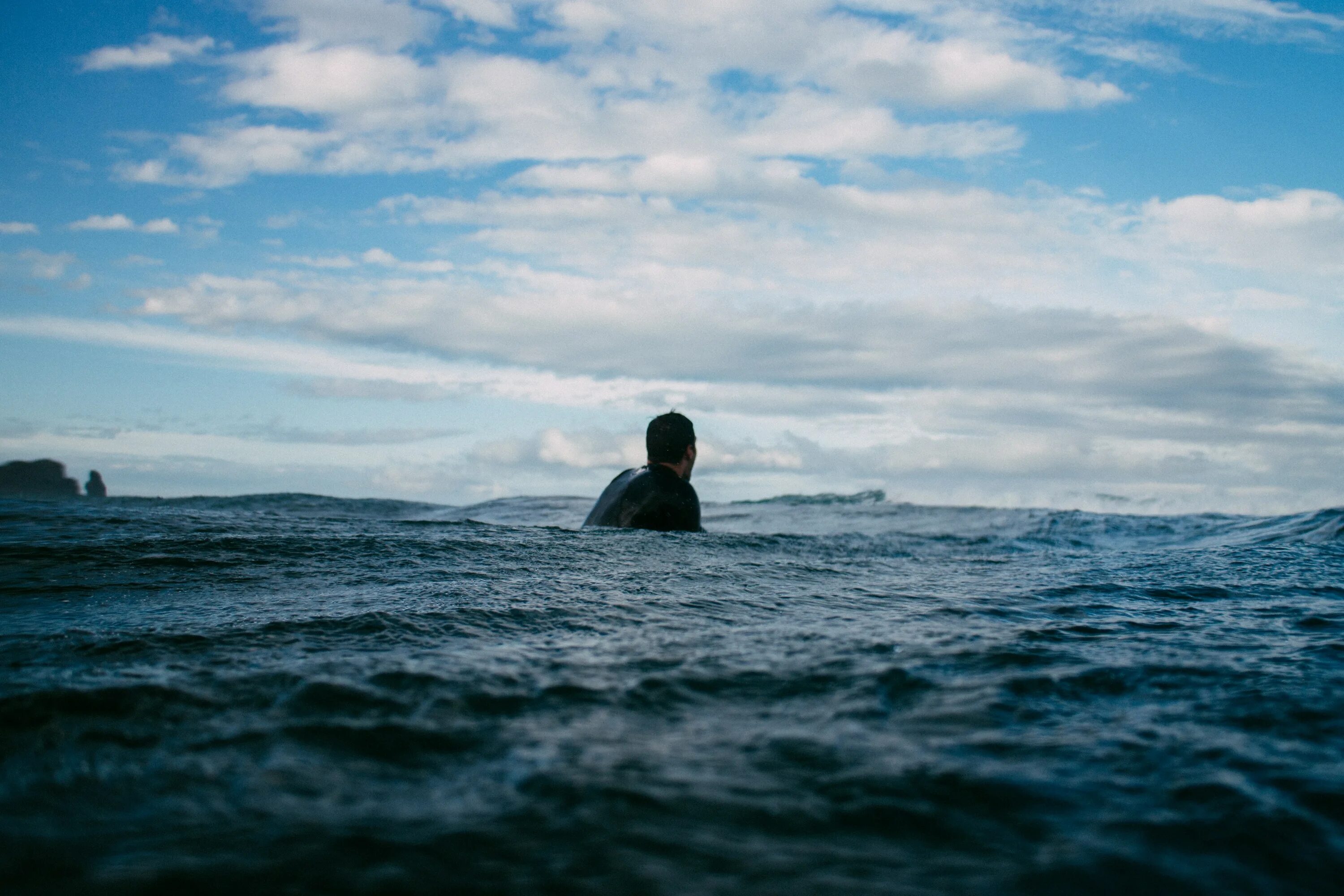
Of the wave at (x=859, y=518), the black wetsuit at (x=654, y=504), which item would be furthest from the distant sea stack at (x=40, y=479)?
the black wetsuit at (x=654, y=504)

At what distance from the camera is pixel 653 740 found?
217 cm

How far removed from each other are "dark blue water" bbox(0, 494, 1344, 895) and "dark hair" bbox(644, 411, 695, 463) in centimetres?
388

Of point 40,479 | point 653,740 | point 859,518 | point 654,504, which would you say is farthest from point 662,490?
point 40,479

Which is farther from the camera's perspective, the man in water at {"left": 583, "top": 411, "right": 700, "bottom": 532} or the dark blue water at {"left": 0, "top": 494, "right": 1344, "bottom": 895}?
the man in water at {"left": 583, "top": 411, "right": 700, "bottom": 532}

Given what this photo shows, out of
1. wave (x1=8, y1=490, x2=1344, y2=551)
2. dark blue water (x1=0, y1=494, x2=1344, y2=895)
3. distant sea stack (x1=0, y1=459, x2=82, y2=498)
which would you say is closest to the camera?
dark blue water (x1=0, y1=494, x2=1344, y2=895)

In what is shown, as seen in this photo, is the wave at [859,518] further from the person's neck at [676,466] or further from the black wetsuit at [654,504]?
the person's neck at [676,466]

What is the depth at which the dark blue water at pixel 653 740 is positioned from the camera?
160cm

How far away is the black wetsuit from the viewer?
27.6ft

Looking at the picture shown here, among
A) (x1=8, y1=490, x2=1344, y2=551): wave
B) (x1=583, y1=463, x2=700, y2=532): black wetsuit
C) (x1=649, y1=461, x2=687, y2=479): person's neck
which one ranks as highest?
(x1=649, y1=461, x2=687, y2=479): person's neck

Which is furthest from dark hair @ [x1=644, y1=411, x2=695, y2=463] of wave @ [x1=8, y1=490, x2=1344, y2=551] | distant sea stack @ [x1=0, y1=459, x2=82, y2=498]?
distant sea stack @ [x1=0, y1=459, x2=82, y2=498]

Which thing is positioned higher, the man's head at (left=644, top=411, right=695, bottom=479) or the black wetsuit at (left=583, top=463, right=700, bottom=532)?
the man's head at (left=644, top=411, right=695, bottom=479)

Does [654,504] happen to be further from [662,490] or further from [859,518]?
[859,518]

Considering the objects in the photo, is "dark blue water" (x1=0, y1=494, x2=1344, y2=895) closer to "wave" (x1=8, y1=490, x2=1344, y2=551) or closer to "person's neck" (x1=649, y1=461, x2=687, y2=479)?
"person's neck" (x1=649, y1=461, x2=687, y2=479)

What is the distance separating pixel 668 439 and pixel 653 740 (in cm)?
646
